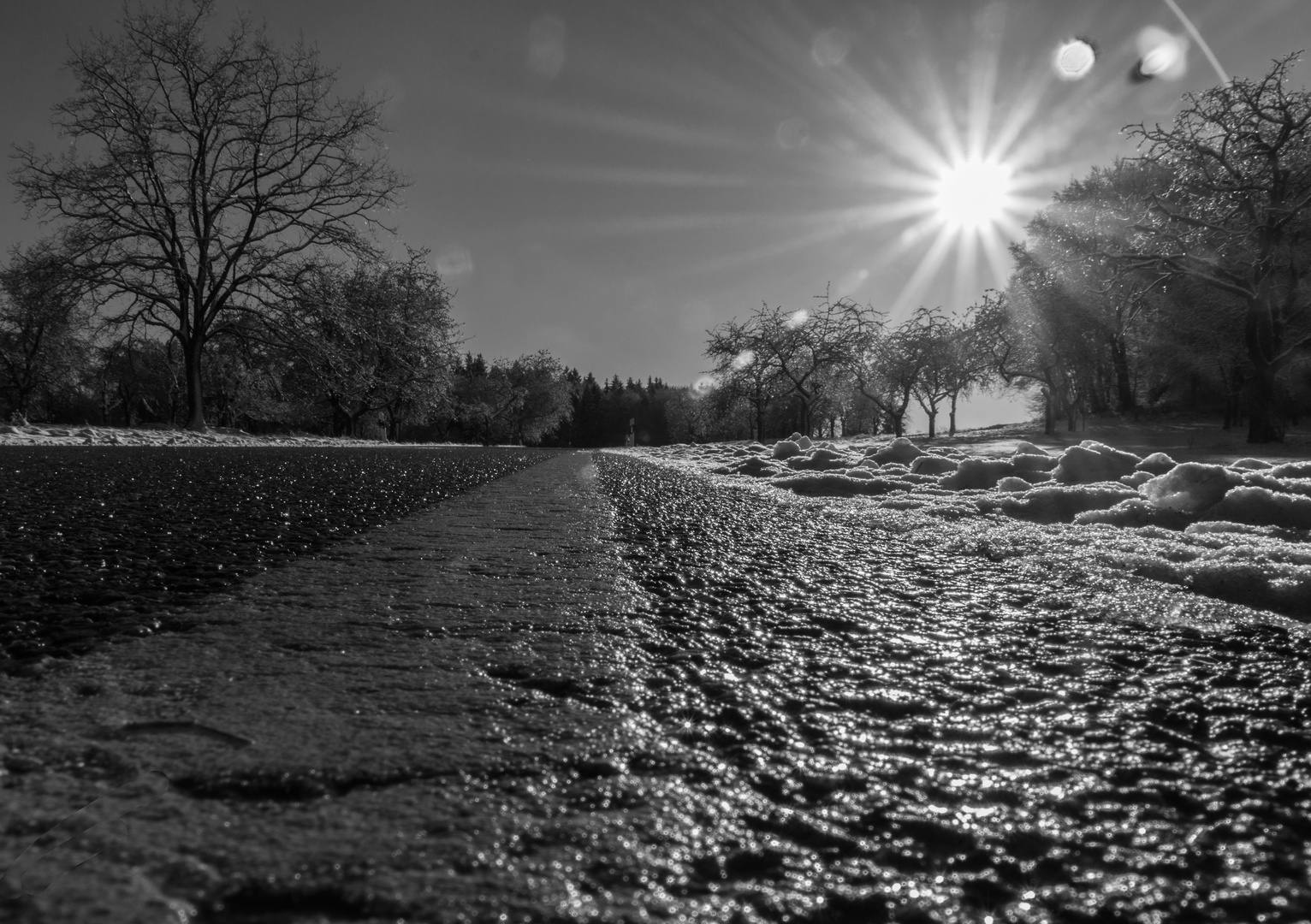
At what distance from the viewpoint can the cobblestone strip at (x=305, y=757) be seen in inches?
22.5

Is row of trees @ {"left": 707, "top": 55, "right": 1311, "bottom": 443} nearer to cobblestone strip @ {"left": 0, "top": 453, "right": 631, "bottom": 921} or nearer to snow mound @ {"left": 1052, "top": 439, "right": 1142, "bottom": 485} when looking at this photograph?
snow mound @ {"left": 1052, "top": 439, "right": 1142, "bottom": 485}

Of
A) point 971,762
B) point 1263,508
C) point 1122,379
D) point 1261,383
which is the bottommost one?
point 971,762

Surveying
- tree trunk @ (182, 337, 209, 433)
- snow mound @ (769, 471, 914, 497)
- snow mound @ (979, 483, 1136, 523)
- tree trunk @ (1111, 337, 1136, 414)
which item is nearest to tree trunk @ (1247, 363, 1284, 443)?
snow mound @ (769, 471, 914, 497)

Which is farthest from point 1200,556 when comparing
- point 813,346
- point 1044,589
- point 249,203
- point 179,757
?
point 813,346

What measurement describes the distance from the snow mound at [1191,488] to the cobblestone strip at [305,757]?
307 cm

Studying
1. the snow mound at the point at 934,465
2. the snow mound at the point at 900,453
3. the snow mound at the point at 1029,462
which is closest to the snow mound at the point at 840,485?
the snow mound at the point at 934,465

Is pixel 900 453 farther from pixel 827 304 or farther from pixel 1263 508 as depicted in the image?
pixel 827 304

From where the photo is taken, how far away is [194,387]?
1805 centimetres

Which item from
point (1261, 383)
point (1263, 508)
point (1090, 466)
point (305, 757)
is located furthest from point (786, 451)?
point (1261, 383)

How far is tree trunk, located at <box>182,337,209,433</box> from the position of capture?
677 inches

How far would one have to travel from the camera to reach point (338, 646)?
125 centimetres

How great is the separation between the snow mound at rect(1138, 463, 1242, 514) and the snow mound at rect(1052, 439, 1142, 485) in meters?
1.27

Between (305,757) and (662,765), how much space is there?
1.32 ft

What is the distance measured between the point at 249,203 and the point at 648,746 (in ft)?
77.1
